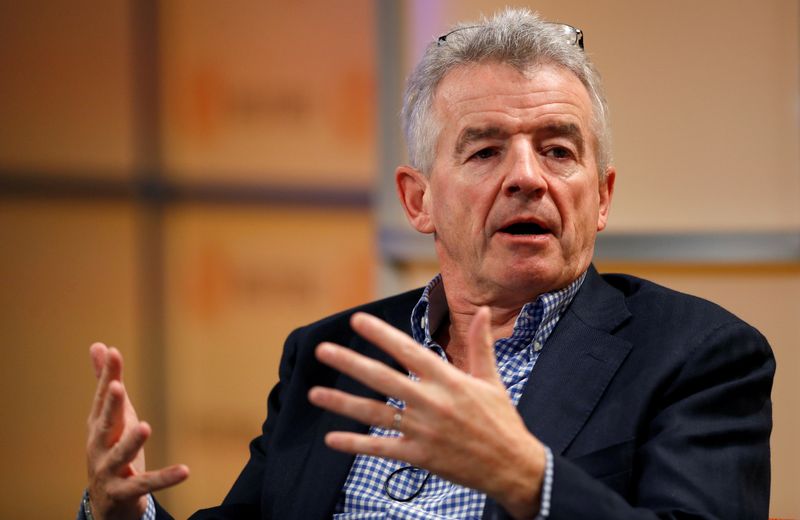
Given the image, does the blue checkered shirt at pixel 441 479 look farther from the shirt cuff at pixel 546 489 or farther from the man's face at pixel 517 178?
the shirt cuff at pixel 546 489

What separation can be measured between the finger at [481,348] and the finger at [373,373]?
9 centimetres

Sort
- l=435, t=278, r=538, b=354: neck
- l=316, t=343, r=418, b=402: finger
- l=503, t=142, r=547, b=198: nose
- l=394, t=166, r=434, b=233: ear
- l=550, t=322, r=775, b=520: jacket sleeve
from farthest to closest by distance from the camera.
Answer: l=394, t=166, r=434, b=233: ear
l=435, t=278, r=538, b=354: neck
l=503, t=142, r=547, b=198: nose
l=550, t=322, r=775, b=520: jacket sleeve
l=316, t=343, r=418, b=402: finger

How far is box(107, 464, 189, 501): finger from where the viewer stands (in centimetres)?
147

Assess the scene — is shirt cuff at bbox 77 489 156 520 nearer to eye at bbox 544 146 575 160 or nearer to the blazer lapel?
the blazer lapel

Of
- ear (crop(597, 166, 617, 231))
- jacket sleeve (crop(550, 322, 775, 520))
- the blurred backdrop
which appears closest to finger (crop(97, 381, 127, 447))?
jacket sleeve (crop(550, 322, 775, 520))

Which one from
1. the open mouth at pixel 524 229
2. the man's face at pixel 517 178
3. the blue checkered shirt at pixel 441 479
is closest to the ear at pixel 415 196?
the man's face at pixel 517 178

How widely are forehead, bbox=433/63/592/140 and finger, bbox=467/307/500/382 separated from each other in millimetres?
658

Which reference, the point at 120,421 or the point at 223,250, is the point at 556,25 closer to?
the point at 120,421

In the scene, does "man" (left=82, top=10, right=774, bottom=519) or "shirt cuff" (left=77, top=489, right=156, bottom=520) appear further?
"shirt cuff" (left=77, top=489, right=156, bottom=520)

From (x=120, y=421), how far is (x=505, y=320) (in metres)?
0.76

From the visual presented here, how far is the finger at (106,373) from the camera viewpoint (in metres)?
1.53

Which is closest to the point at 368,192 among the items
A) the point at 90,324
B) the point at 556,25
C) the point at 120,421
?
the point at 90,324

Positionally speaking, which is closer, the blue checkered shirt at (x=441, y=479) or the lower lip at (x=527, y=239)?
the blue checkered shirt at (x=441, y=479)

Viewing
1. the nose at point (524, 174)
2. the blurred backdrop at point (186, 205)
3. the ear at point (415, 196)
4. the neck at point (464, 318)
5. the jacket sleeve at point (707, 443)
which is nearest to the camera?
the jacket sleeve at point (707, 443)
